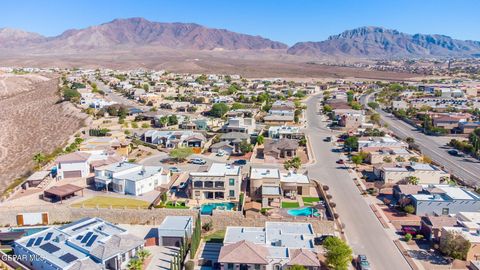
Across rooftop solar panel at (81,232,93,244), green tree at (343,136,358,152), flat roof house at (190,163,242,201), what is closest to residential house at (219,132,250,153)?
green tree at (343,136,358,152)

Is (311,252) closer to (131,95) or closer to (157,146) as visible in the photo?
(157,146)

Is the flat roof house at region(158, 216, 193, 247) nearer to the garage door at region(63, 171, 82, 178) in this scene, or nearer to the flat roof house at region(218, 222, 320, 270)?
the flat roof house at region(218, 222, 320, 270)

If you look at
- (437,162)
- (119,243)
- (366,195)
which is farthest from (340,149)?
(119,243)

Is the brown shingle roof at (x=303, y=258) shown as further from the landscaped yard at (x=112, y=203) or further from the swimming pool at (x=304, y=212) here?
the landscaped yard at (x=112, y=203)

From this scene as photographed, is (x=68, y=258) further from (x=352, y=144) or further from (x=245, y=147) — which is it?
(x=352, y=144)

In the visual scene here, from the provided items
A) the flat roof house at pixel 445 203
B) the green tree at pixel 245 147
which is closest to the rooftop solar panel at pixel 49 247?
the flat roof house at pixel 445 203

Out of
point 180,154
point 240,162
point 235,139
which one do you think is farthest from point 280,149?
point 180,154
